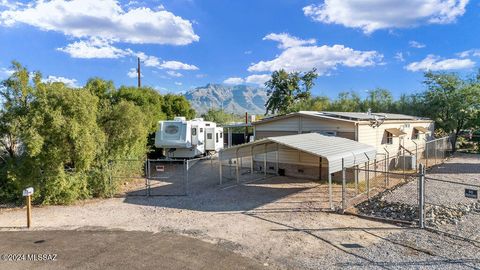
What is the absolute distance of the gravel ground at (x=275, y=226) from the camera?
255 inches

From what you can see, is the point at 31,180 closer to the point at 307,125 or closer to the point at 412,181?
the point at 307,125

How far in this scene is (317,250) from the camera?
6945mm

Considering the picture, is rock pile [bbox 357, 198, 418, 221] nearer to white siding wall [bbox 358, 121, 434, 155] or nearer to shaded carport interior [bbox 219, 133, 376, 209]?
shaded carport interior [bbox 219, 133, 376, 209]

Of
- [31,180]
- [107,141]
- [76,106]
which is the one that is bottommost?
[31,180]

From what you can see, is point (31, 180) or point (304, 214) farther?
point (31, 180)

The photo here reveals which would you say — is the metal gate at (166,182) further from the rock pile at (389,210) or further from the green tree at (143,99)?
the rock pile at (389,210)

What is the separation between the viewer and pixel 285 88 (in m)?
48.0

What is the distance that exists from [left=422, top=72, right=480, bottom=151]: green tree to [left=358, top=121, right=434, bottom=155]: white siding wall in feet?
14.1

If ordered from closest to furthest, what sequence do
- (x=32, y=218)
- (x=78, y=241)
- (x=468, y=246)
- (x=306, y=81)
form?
(x=468, y=246)
(x=78, y=241)
(x=32, y=218)
(x=306, y=81)

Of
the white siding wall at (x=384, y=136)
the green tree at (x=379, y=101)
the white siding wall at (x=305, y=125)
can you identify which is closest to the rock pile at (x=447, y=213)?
the white siding wall at (x=384, y=136)

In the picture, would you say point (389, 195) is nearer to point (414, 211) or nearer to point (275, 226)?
point (414, 211)

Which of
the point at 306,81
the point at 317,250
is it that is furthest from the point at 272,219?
the point at 306,81

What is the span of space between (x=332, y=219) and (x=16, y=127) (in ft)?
32.5

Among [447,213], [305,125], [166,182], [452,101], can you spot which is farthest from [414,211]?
[452,101]
